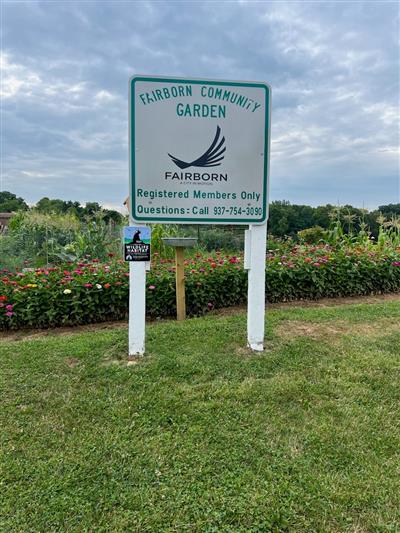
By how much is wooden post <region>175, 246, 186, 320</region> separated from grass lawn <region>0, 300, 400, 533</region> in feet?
2.31

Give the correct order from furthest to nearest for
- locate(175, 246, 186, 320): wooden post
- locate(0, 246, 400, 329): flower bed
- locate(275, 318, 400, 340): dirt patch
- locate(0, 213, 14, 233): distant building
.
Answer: locate(0, 213, 14, 233): distant building, locate(0, 246, 400, 329): flower bed, locate(175, 246, 186, 320): wooden post, locate(275, 318, 400, 340): dirt patch

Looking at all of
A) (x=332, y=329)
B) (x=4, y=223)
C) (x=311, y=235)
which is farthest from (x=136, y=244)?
(x=4, y=223)

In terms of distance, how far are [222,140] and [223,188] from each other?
1.29 ft

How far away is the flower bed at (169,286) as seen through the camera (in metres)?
3.99

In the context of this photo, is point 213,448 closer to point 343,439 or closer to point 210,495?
point 210,495

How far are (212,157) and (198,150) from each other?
13 cm

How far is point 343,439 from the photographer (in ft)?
6.63

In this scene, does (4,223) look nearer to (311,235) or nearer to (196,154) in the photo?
(311,235)

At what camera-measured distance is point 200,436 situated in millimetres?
2029

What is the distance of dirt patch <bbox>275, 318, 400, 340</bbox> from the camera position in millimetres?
3597

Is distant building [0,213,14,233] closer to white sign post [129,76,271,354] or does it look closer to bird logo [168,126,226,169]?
white sign post [129,76,271,354]

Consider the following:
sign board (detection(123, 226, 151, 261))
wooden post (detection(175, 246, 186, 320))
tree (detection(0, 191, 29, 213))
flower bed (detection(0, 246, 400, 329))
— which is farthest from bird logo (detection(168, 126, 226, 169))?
tree (detection(0, 191, 29, 213))

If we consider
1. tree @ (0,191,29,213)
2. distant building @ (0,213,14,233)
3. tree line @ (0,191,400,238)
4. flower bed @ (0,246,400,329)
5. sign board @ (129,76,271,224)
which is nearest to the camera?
sign board @ (129,76,271,224)

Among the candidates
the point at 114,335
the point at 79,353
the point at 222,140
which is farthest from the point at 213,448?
the point at 222,140
